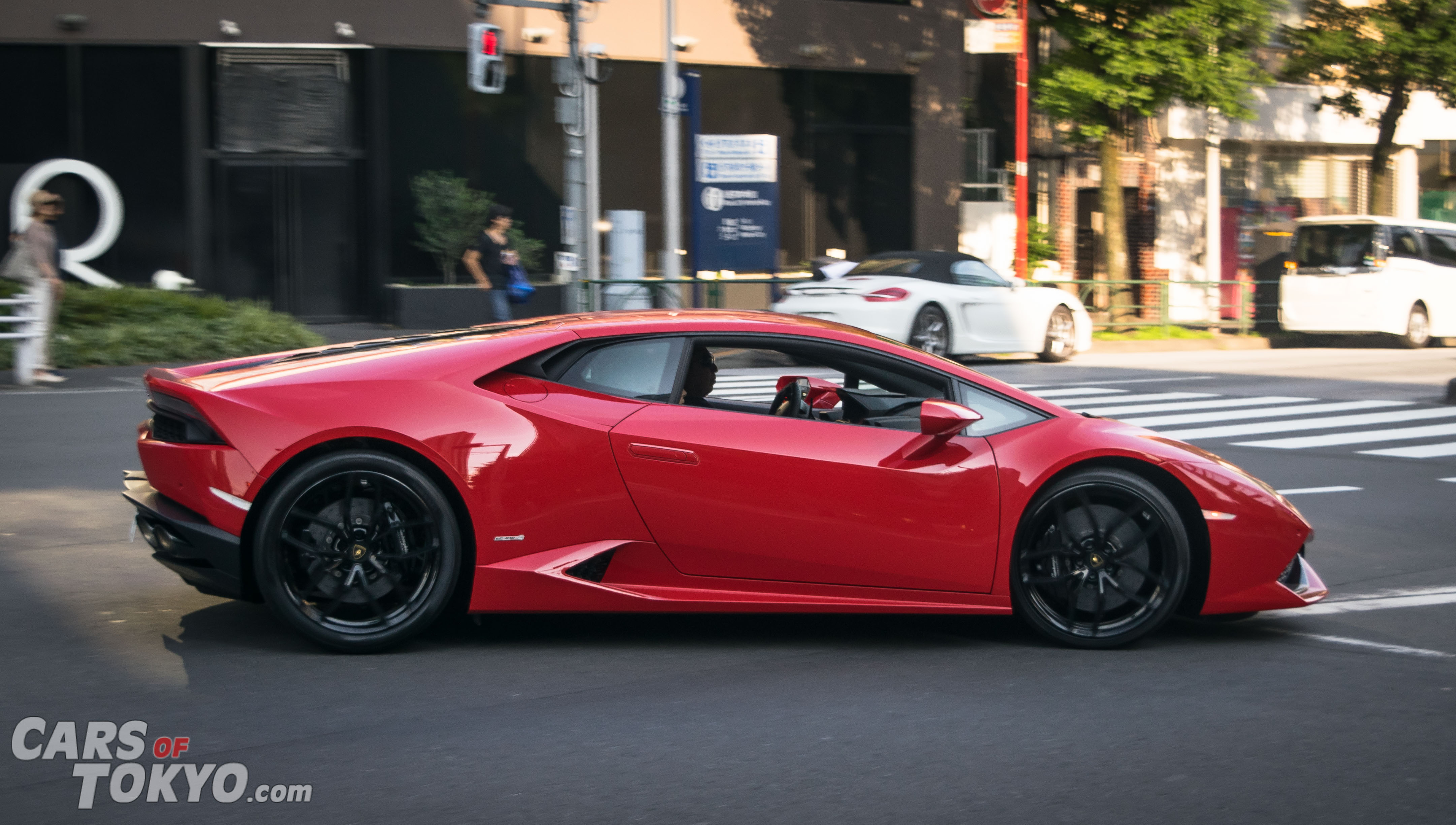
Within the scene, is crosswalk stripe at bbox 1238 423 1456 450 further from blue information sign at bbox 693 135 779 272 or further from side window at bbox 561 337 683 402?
blue information sign at bbox 693 135 779 272

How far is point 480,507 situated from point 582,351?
71 centimetres

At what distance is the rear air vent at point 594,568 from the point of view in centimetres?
496

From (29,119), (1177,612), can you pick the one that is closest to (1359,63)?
(29,119)

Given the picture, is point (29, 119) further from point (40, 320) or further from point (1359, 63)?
point (1359, 63)

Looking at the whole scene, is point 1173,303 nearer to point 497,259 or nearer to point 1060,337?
point 1060,337

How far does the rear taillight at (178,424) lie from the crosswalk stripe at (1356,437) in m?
8.52

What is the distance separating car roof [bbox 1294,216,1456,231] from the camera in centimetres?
2403

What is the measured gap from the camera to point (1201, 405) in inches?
557

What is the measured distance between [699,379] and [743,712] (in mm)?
1322

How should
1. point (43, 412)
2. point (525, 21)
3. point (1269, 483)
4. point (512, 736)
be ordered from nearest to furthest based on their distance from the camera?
point (512, 736) → point (1269, 483) → point (43, 412) → point (525, 21)

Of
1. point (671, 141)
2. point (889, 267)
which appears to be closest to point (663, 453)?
point (889, 267)

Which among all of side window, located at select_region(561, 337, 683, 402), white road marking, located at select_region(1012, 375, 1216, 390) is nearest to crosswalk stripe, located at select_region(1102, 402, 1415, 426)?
white road marking, located at select_region(1012, 375, 1216, 390)

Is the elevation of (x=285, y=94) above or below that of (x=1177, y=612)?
above

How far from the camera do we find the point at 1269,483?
9.58 meters
